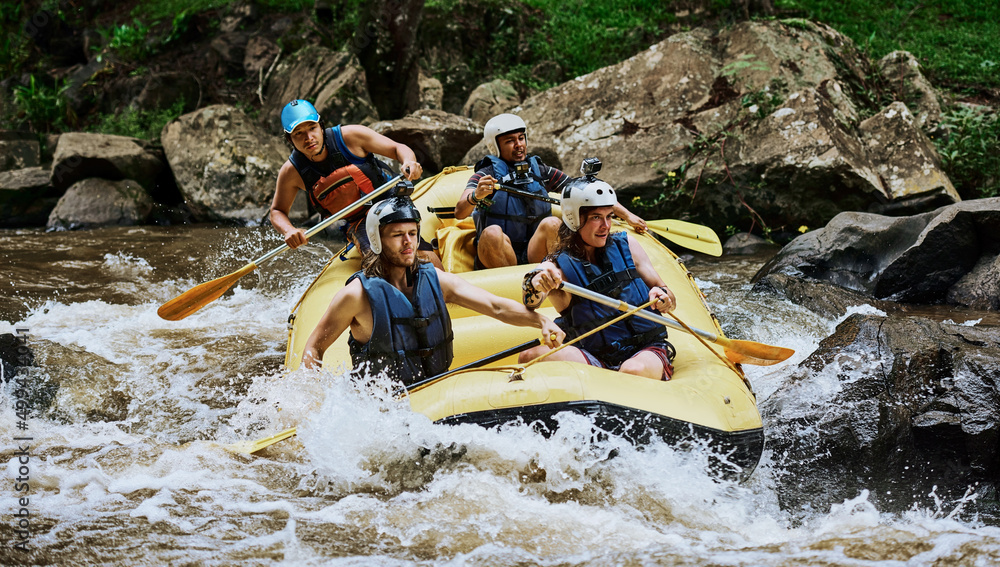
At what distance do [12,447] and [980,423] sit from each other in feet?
13.4

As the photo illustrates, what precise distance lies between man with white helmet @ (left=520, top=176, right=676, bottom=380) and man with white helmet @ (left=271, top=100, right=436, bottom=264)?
153 centimetres

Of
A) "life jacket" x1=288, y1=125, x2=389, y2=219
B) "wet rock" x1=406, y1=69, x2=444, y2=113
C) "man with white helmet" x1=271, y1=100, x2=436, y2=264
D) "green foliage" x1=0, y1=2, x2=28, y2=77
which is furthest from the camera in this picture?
"green foliage" x1=0, y1=2, x2=28, y2=77

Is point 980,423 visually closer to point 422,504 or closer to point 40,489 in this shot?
point 422,504

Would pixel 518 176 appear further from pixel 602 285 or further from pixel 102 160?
pixel 102 160

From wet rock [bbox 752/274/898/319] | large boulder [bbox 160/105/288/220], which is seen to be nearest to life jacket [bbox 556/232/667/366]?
wet rock [bbox 752/274/898/319]

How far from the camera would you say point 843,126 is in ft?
25.2

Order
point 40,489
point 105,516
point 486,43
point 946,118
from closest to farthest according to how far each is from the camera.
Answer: point 105,516
point 40,489
point 946,118
point 486,43

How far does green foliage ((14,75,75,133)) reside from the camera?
40.2ft

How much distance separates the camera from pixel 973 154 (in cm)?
770

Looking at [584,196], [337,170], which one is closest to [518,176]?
[337,170]

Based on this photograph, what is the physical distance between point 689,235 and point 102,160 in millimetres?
7384

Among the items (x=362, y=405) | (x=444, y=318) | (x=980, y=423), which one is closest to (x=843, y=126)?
(x=980, y=423)

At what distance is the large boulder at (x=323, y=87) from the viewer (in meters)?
9.83

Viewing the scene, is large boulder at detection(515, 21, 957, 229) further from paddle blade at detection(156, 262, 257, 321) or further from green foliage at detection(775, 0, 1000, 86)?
paddle blade at detection(156, 262, 257, 321)
